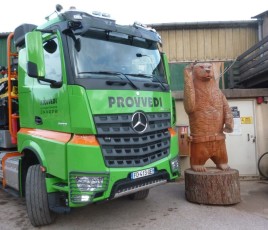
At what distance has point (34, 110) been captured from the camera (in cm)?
448

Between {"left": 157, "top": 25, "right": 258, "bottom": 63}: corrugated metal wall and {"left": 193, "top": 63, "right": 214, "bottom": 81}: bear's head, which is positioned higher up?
{"left": 157, "top": 25, "right": 258, "bottom": 63}: corrugated metal wall

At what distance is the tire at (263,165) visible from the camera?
7.54 metres

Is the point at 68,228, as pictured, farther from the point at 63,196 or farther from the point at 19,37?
the point at 19,37

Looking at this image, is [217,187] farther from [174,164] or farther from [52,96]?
[52,96]

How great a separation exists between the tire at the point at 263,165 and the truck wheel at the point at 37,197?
5377mm

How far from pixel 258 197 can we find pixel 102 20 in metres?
4.39

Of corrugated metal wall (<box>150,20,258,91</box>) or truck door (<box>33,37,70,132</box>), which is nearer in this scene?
truck door (<box>33,37,70,132</box>)

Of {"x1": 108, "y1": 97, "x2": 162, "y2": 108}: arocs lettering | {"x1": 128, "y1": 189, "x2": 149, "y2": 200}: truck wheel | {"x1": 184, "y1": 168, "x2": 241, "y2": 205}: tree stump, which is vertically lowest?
{"x1": 128, "y1": 189, "x2": 149, "y2": 200}: truck wheel

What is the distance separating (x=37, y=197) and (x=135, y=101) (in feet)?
6.24

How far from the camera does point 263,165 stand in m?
7.59

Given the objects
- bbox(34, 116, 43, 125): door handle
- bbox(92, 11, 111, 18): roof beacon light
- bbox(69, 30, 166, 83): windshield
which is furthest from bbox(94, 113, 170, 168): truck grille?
bbox(92, 11, 111, 18): roof beacon light

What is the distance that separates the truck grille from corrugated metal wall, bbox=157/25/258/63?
679 centimetres

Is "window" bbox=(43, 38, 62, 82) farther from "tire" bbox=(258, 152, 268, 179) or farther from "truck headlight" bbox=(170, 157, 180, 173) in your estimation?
"tire" bbox=(258, 152, 268, 179)

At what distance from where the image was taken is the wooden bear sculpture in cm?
545
